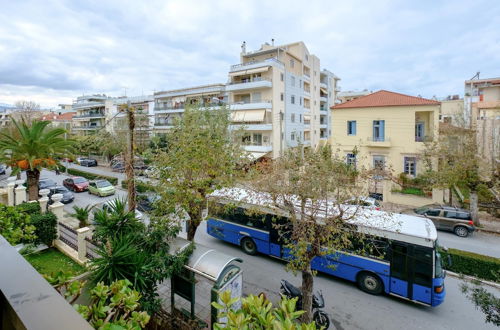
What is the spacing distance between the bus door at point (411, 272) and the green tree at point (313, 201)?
162 cm

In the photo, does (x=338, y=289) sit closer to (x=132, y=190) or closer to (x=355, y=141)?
(x=132, y=190)

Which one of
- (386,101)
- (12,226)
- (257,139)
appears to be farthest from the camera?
(257,139)

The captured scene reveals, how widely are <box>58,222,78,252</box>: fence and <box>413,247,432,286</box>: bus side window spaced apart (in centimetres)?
1206

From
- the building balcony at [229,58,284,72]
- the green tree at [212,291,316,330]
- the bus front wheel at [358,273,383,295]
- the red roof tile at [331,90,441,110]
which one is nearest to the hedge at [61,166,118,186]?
the building balcony at [229,58,284,72]

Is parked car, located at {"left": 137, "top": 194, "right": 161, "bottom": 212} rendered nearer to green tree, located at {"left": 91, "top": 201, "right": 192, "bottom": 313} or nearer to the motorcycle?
green tree, located at {"left": 91, "top": 201, "right": 192, "bottom": 313}

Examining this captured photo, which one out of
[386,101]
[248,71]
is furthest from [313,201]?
[248,71]

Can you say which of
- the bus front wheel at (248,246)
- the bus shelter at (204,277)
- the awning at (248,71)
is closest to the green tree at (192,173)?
the bus shelter at (204,277)

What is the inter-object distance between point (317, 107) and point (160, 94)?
25845mm

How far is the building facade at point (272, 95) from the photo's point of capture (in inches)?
1268

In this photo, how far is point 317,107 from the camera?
1790 inches

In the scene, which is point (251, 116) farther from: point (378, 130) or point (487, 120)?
point (487, 120)

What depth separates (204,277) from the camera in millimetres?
7242

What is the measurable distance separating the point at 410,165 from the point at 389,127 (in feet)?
11.2

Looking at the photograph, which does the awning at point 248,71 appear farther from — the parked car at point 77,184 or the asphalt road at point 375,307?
the asphalt road at point 375,307
